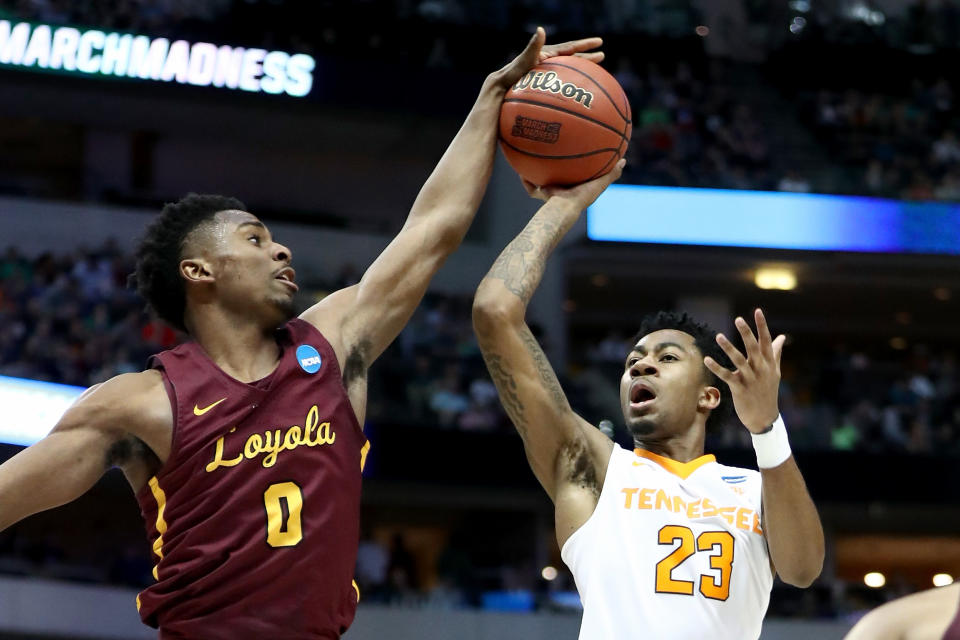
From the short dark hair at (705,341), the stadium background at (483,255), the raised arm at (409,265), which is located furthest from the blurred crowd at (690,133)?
the raised arm at (409,265)

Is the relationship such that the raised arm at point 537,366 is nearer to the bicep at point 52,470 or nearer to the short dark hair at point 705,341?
the short dark hair at point 705,341

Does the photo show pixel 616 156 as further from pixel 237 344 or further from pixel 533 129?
pixel 237 344

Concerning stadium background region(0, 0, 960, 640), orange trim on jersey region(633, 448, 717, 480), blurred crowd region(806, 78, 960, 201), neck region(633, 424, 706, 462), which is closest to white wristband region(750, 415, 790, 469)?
orange trim on jersey region(633, 448, 717, 480)

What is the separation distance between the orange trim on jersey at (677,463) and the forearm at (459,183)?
3.30 feet

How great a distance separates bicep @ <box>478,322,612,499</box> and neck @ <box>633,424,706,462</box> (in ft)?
0.49

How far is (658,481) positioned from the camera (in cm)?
458

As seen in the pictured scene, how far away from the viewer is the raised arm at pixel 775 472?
3973 mm

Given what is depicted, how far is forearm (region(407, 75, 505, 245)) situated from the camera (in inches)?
167

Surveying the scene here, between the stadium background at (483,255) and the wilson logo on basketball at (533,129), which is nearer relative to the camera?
the wilson logo on basketball at (533,129)

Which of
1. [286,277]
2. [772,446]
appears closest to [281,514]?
[286,277]

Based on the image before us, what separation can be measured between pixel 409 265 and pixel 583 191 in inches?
33.4

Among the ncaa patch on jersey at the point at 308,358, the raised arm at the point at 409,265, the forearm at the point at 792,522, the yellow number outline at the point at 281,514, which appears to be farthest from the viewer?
the forearm at the point at 792,522

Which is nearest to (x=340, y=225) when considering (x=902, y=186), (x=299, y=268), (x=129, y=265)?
(x=299, y=268)

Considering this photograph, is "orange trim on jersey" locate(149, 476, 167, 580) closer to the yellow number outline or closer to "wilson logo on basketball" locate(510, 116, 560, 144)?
the yellow number outline
